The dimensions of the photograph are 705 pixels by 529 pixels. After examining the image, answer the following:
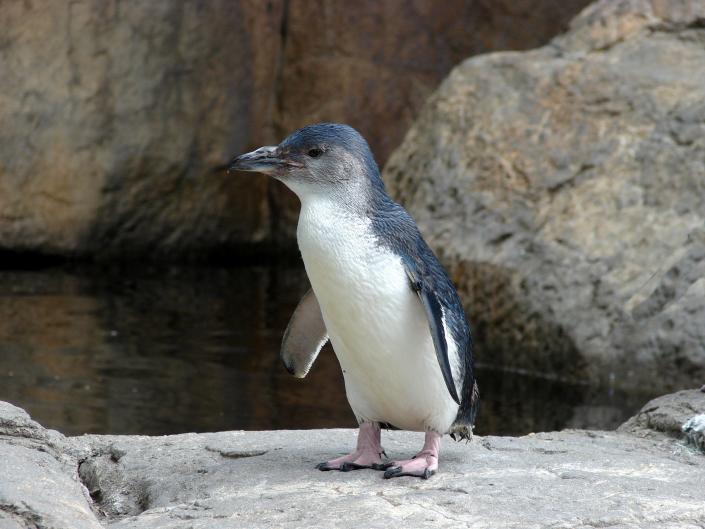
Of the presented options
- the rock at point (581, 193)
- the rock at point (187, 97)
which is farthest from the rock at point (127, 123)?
the rock at point (581, 193)

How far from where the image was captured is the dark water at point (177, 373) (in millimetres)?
6082

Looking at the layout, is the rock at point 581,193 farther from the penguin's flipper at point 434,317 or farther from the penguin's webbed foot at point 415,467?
the penguin's flipper at point 434,317

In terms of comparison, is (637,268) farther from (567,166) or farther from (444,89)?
(444,89)

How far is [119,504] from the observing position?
3.73 m

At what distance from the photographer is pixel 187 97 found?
10.0 metres

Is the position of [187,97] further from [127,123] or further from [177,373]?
[177,373]

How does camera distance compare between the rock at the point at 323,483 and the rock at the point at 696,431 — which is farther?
the rock at the point at 696,431

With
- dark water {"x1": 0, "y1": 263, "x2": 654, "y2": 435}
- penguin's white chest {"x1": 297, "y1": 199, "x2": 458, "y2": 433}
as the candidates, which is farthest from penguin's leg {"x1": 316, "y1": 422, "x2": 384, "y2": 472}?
dark water {"x1": 0, "y1": 263, "x2": 654, "y2": 435}

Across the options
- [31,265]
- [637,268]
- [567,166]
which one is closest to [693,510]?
[637,268]

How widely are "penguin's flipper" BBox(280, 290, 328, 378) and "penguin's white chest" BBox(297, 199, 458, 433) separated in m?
0.33

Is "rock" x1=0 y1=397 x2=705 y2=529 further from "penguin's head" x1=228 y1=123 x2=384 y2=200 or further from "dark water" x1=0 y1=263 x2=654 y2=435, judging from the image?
"dark water" x1=0 y1=263 x2=654 y2=435

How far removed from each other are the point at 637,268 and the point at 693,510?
313 cm

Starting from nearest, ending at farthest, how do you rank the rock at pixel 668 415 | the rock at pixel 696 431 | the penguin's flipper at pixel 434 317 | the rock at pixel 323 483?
the rock at pixel 323 483
the penguin's flipper at pixel 434 317
the rock at pixel 696 431
the rock at pixel 668 415

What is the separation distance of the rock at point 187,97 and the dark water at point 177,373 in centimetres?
87
